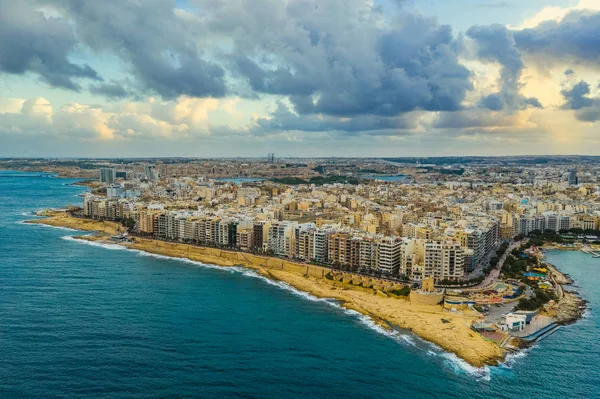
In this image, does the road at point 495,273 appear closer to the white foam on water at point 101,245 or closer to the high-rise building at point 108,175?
the white foam on water at point 101,245

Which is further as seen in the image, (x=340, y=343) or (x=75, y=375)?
(x=340, y=343)

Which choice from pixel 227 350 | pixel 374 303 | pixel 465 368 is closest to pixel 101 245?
pixel 374 303

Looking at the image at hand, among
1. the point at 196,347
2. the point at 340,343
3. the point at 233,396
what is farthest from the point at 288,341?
the point at 233,396

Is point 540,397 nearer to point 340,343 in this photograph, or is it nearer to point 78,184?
point 340,343

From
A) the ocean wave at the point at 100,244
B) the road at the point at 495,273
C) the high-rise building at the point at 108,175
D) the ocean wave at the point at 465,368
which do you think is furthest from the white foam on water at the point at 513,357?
the high-rise building at the point at 108,175

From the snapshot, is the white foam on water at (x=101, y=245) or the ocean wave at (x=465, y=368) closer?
the ocean wave at (x=465, y=368)
